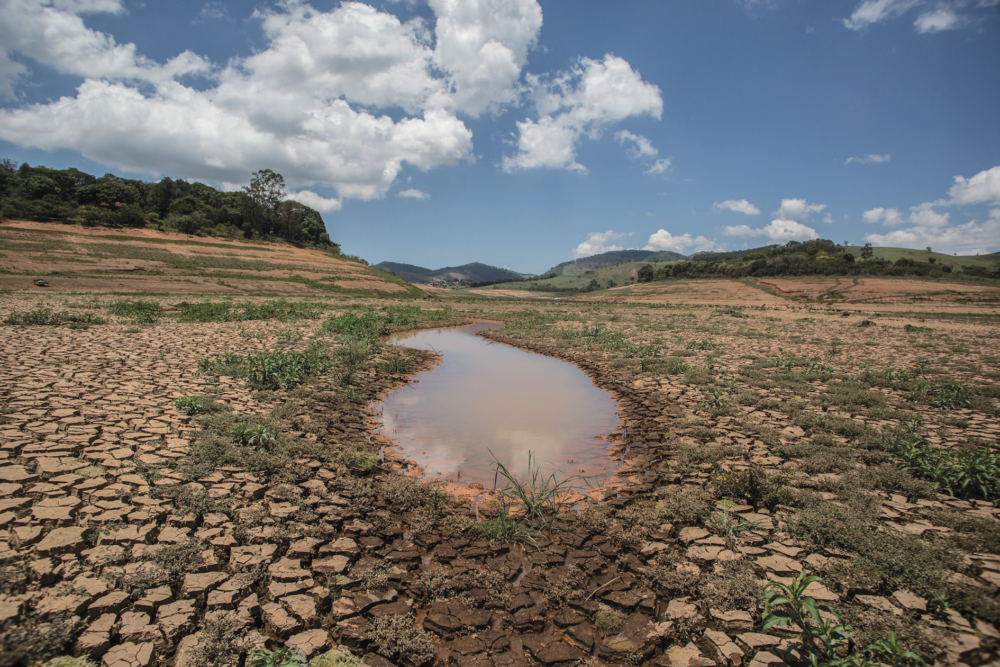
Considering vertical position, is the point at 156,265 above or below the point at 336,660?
above

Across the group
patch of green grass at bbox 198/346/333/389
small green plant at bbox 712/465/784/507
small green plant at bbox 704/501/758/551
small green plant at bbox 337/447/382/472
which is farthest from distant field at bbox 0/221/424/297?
small green plant at bbox 704/501/758/551

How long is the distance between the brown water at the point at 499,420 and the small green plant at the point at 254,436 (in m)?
1.64

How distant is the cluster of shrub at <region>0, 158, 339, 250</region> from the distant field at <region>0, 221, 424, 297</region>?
276cm

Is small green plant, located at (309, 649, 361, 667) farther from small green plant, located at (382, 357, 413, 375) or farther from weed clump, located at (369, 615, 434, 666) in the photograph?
small green plant, located at (382, 357, 413, 375)

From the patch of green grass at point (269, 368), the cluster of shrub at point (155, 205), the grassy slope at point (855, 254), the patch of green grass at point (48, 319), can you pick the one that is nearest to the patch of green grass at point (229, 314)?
the patch of green grass at point (48, 319)

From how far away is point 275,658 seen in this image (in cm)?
233

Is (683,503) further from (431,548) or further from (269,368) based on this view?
(269,368)

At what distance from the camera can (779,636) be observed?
2.72 meters

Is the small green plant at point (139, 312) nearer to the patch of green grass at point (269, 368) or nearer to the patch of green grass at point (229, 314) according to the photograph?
the patch of green grass at point (229, 314)

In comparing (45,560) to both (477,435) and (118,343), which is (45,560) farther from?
(118,343)

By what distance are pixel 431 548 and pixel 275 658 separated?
1563 mm

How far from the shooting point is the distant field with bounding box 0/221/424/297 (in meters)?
29.5

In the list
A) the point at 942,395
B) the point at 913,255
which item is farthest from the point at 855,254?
the point at 942,395

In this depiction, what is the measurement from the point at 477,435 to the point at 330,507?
2.79 m
